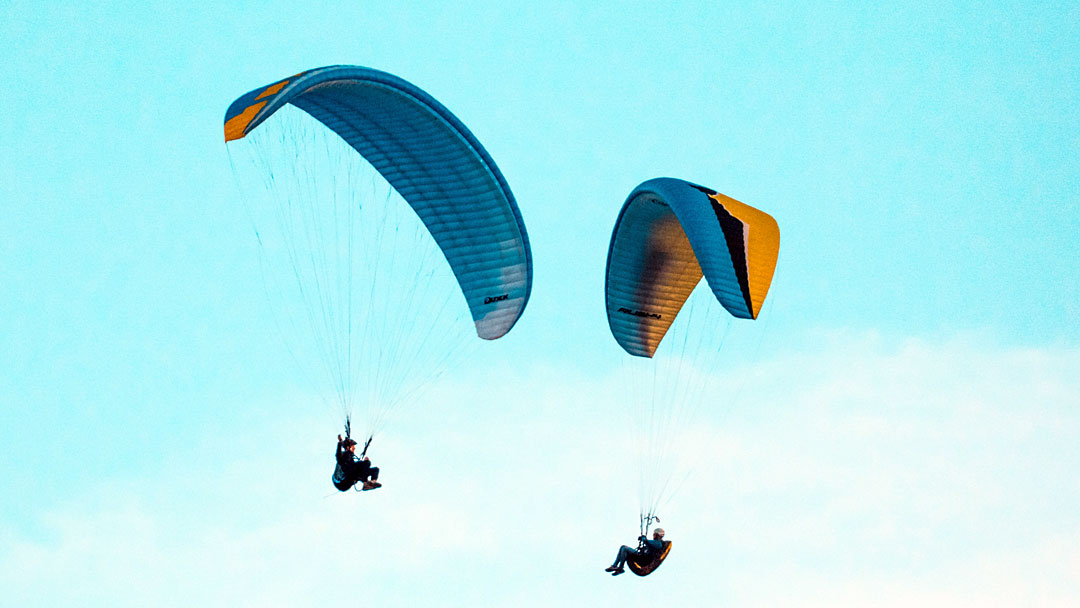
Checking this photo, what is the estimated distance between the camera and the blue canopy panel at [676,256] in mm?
33062

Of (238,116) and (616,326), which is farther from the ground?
(616,326)

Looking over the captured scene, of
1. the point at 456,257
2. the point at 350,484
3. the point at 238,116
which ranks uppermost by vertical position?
the point at 456,257

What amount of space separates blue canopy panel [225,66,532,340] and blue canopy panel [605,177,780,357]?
2410mm

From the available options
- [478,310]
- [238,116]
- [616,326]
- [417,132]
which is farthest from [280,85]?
[616,326]

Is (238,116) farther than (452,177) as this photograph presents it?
No

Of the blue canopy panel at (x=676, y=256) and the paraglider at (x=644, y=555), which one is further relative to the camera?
the paraglider at (x=644, y=555)

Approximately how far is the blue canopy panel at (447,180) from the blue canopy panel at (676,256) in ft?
7.91

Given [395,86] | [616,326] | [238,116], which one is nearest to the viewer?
[238,116]

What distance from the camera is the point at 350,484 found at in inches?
1357

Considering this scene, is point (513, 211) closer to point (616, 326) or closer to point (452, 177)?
point (452, 177)

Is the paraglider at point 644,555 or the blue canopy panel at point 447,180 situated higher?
the blue canopy panel at point 447,180

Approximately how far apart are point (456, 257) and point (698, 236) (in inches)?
196

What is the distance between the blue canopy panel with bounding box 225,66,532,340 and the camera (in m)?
Result: 34.7

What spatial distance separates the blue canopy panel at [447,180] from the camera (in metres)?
34.7
